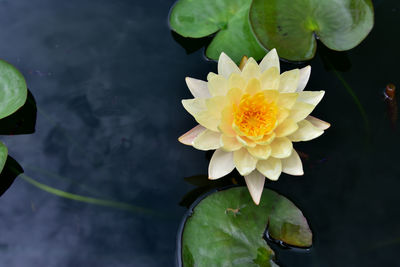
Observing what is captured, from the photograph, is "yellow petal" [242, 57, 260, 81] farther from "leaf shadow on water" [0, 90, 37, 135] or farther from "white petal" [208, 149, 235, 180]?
"leaf shadow on water" [0, 90, 37, 135]

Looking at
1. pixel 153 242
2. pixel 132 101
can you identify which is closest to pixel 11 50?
pixel 132 101

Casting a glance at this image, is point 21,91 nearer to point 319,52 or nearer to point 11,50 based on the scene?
point 11,50

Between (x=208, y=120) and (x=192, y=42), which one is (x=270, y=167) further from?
(x=192, y=42)

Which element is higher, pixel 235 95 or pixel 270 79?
pixel 270 79

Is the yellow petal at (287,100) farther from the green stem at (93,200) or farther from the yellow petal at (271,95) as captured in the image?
the green stem at (93,200)

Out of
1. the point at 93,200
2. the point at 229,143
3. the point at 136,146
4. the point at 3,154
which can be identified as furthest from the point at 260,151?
the point at 3,154
